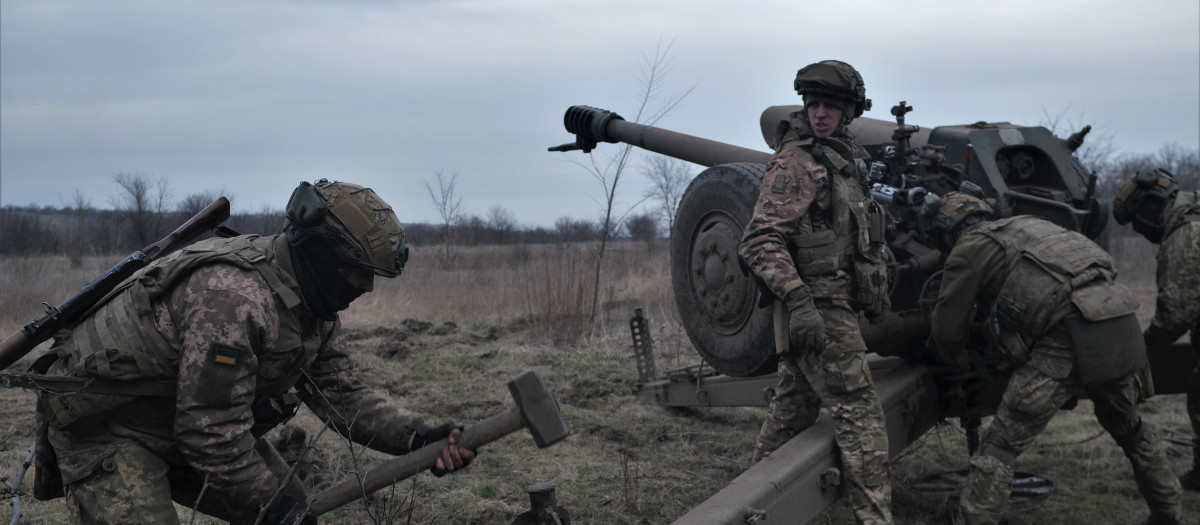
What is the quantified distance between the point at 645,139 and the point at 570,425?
6.56 feet

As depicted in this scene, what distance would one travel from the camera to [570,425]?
6.14 m

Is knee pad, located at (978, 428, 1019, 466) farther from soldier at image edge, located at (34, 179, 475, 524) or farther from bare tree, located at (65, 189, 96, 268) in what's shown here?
bare tree, located at (65, 189, 96, 268)

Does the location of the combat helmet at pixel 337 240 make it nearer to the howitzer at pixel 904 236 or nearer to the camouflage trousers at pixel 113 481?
the camouflage trousers at pixel 113 481

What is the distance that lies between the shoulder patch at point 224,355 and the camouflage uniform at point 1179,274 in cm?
480

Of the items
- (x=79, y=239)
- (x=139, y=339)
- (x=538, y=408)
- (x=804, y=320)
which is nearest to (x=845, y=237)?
(x=804, y=320)

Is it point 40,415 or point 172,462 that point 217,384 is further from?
point 40,415

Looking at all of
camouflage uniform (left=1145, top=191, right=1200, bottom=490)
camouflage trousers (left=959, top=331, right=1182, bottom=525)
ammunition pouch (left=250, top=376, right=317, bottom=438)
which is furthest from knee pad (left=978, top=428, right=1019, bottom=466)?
ammunition pouch (left=250, top=376, right=317, bottom=438)

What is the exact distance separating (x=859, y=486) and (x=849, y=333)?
0.63 metres

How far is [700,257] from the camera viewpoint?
16.1 feet

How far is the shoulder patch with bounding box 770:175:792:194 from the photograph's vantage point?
385cm

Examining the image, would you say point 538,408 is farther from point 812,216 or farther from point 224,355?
point 812,216

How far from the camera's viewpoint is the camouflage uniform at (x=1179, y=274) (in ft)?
16.2

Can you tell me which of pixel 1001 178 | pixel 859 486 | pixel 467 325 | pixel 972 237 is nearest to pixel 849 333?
pixel 859 486

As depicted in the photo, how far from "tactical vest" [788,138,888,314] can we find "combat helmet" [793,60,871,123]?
0.22 m
